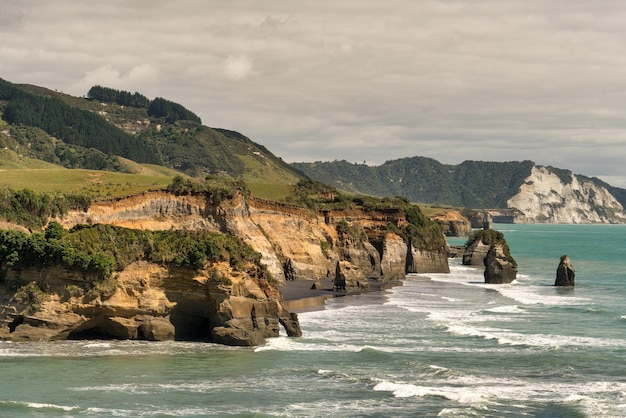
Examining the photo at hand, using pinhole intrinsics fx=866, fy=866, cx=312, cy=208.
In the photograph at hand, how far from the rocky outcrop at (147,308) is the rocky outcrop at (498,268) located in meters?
53.3

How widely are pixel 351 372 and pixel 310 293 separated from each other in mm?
37752

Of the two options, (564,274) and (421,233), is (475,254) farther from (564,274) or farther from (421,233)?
(564,274)

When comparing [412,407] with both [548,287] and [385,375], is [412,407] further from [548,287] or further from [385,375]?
[548,287]

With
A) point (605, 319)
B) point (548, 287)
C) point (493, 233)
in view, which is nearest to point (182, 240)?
point (605, 319)

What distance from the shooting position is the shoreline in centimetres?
7181

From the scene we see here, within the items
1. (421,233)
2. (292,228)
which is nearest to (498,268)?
(421,233)

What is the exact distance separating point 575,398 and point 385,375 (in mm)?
9376

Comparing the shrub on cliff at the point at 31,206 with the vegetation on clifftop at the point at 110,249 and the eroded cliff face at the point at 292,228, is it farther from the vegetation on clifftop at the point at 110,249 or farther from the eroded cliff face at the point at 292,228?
the vegetation on clifftop at the point at 110,249

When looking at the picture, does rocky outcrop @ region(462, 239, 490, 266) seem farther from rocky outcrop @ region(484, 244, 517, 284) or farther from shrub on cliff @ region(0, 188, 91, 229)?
shrub on cliff @ region(0, 188, 91, 229)

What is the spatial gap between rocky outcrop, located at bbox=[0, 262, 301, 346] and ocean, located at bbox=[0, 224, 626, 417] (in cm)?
106

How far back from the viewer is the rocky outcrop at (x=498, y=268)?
99375mm

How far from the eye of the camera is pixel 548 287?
97.7m

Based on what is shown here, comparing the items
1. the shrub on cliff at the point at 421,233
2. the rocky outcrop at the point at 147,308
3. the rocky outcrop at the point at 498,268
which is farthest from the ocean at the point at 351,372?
the shrub on cliff at the point at 421,233

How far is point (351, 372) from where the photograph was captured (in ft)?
144
